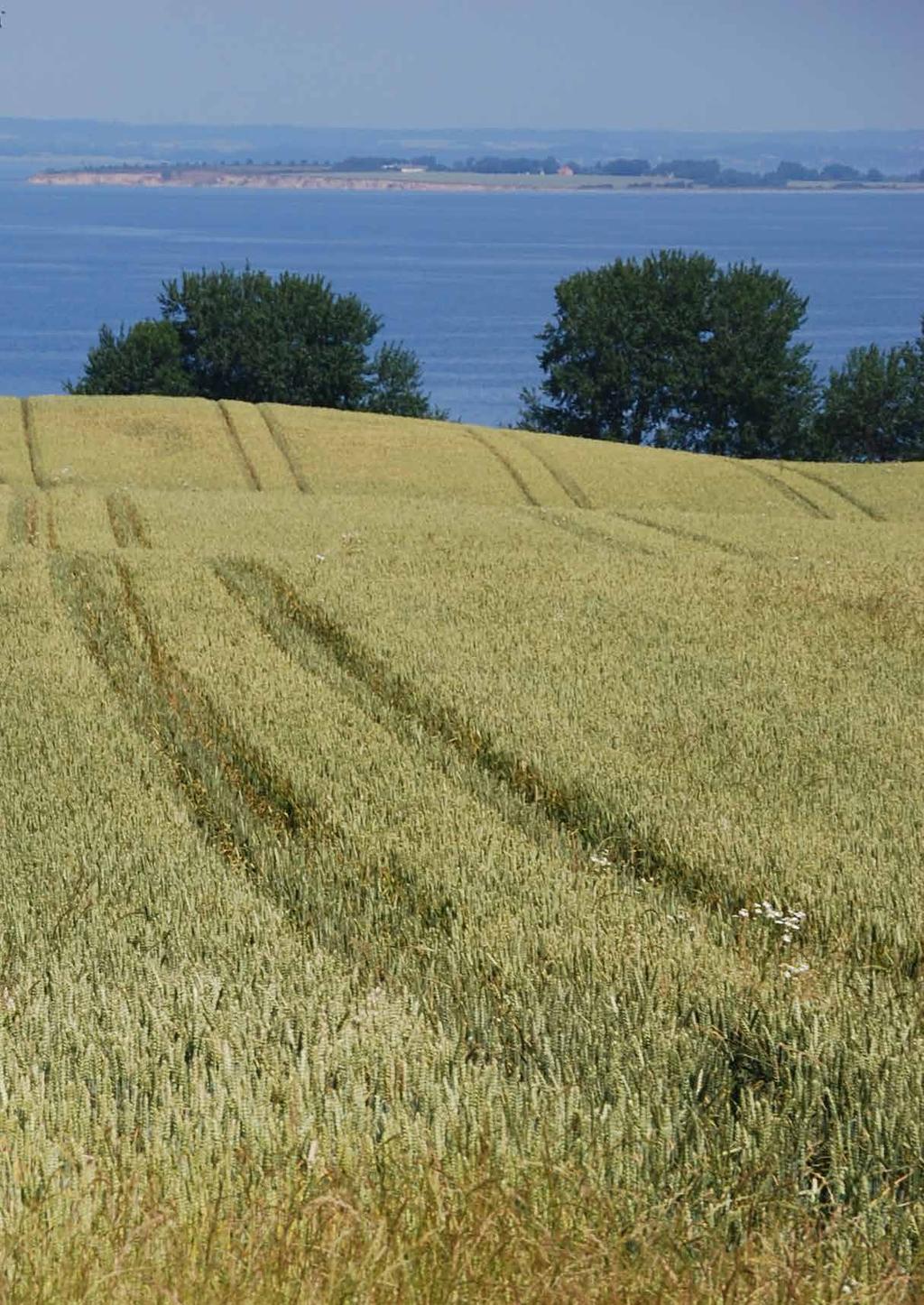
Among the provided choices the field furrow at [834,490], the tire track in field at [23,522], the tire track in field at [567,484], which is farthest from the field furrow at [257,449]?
the field furrow at [834,490]

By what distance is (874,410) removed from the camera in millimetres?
80250

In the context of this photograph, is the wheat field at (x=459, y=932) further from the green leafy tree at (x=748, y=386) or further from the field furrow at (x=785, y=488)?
the green leafy tree at (x=748, y=386)

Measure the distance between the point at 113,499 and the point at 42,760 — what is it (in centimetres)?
2192

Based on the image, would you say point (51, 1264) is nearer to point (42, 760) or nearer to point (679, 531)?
point (42, 760)

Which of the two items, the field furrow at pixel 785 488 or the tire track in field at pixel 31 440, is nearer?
the tire track in field at pixel 31 440

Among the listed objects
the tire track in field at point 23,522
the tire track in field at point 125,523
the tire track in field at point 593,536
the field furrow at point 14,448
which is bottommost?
the field furrow at point 14,448

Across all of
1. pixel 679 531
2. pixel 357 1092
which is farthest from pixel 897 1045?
pixel 679 531

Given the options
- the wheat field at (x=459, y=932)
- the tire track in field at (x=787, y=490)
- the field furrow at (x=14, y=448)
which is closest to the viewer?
the wheat field at (x=459, y=932)

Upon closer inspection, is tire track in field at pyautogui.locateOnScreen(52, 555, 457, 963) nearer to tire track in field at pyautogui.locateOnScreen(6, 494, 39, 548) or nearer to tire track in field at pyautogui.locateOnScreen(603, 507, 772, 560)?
tire track in field at pyautogui.locateOnScreen(6, 494, 39, 548)

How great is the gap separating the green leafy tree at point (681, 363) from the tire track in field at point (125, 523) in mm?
51394

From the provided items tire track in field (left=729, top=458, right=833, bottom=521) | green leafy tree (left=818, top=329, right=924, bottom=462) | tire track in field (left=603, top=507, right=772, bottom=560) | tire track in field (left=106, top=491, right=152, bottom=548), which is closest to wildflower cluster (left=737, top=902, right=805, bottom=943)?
tire track in field (left=603, top=507, right=772, bottom=560)

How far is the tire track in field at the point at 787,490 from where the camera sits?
48250 millimetres

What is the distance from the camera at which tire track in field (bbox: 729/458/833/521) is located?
48250mm

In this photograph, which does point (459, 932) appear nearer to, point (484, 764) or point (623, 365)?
point (484, 764)
